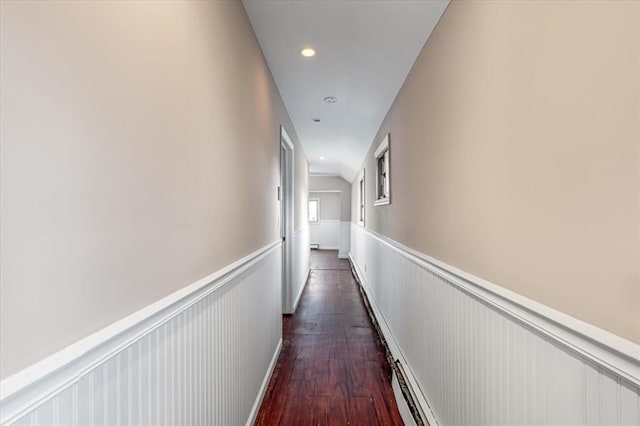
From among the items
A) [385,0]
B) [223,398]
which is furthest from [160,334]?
[385,0]

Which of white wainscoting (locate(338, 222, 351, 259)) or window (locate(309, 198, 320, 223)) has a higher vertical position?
→ window (locate(309, 198, 320, 223))

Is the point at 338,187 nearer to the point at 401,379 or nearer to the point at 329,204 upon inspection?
the point at 329,204

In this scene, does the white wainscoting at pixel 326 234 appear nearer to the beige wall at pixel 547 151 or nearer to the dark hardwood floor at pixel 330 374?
the dark hardwood floor at pixel 330 374

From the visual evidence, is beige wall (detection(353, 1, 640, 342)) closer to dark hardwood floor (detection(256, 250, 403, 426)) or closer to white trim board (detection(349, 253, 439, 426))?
white trim board (detection(349, 253, 439, 426))

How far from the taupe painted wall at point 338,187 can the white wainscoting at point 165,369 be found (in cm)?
736

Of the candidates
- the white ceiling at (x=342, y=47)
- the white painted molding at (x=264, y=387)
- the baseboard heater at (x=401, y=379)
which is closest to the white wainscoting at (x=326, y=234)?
the baseboard heater at (x=401, y=379)

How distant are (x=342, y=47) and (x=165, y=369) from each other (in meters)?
1.97

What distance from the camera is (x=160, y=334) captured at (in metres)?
0.89

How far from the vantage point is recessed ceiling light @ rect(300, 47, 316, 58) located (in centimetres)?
211

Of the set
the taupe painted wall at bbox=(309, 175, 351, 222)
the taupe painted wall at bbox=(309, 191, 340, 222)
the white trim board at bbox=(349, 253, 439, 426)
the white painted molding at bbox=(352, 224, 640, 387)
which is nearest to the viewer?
the white painted molding at bbox=(352, 224, 640, 387)

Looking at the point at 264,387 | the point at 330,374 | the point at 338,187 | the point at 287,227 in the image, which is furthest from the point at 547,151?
the point at 338,187

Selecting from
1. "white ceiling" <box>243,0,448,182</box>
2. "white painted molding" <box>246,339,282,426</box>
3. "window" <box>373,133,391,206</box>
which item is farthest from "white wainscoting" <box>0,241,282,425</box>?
"window" <box>373,133,391,206</box>

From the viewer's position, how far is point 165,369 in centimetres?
92

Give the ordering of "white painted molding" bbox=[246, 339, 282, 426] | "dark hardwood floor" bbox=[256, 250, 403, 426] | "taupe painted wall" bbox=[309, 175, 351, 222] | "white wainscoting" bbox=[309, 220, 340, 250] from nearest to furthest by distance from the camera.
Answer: "white painted molding" bbox=[246, 339, 282, 426], "dark hardwood floor" bbox=[256, 250, 403, 426], "taupe painted wall" bbox=[309, 175, 351, 222], "white wainscoting" bbox=[309, 220, 340, 250]
